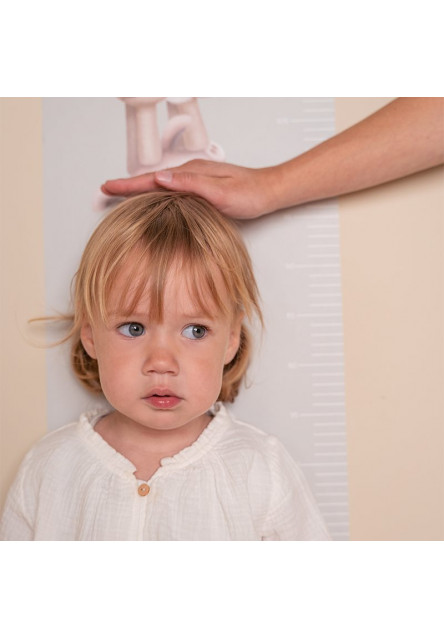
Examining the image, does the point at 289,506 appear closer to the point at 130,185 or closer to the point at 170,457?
the point at 170,457

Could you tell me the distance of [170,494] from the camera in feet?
3.92

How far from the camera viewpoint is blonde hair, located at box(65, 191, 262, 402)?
1131mm

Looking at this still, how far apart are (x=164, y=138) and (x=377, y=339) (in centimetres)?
65

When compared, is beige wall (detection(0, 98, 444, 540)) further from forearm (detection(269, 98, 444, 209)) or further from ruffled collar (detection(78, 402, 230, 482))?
ruffled collar (detection(78, 402, 230, 482))

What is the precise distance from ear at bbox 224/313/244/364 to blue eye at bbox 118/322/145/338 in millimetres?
188

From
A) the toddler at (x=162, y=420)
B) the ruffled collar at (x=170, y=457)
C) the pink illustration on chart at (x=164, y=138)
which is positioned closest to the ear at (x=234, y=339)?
the toddler at (x=162, y=420)

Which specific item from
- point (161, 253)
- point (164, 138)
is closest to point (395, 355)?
point (161, 253)

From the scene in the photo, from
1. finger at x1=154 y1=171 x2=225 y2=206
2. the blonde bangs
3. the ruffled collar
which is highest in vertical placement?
finger at x1=154 y1=171 x2=225 y2=206

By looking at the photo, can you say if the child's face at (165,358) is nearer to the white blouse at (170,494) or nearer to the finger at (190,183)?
the white blouse at (170,494)

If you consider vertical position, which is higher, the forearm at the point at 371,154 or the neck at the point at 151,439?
the forearm at the point at 371,154

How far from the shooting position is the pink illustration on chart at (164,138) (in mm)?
1402

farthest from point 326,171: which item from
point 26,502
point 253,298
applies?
point 26,502

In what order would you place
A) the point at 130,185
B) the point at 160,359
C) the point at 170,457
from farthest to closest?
1. the point at 130,185
2. the point at 170,457
3. the point at 160,359

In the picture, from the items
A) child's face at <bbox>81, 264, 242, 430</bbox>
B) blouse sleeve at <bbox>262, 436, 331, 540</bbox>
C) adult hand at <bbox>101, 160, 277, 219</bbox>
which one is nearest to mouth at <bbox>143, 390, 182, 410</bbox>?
child's face at <bbox>81, 264, 242, 430</bbox>
